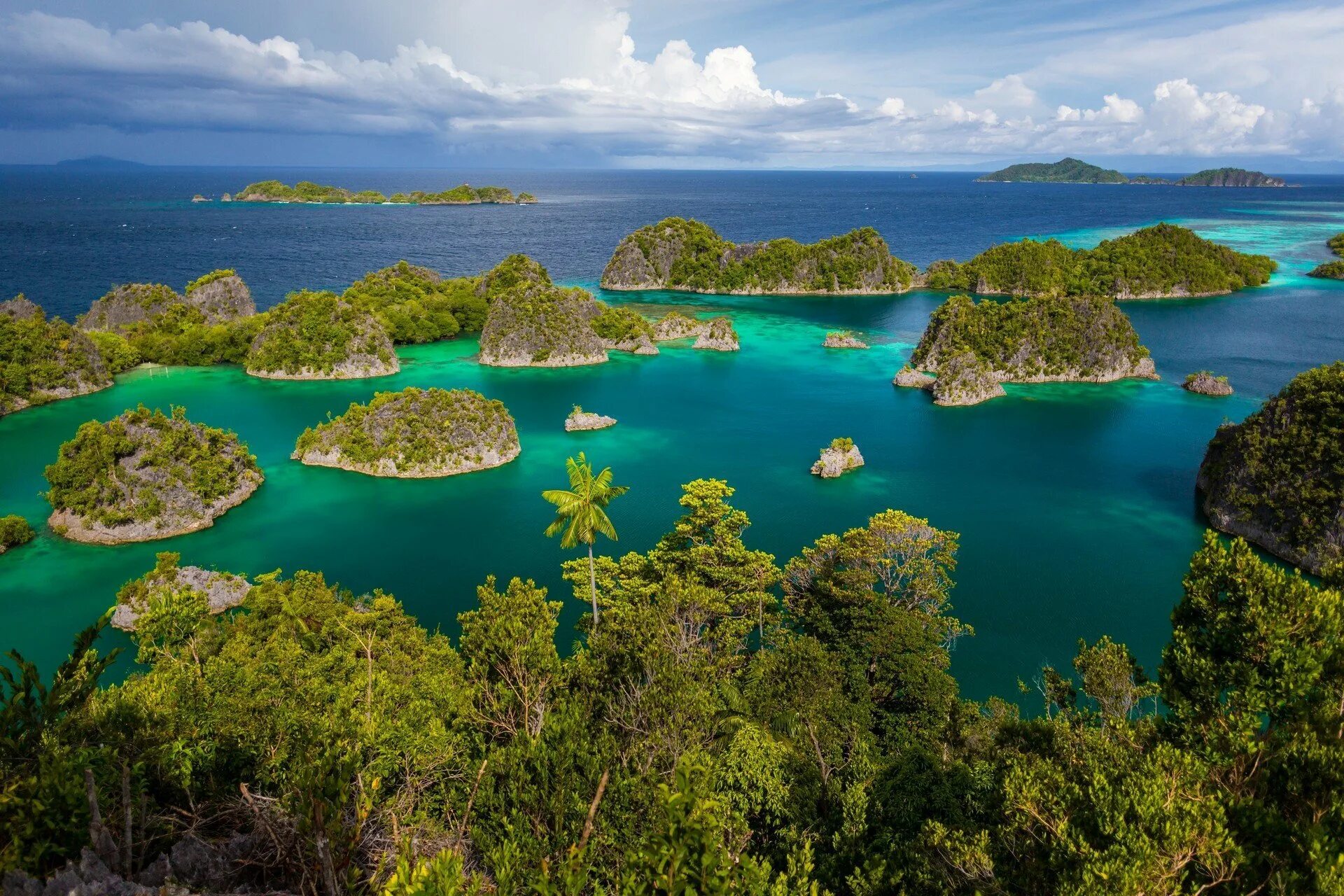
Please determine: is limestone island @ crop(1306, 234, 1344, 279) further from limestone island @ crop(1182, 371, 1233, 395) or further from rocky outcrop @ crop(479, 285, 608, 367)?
rocky outcrop @ crop(479, 285, 608, 367)

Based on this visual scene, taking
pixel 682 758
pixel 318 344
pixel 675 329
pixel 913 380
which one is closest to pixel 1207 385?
pixel 913 380

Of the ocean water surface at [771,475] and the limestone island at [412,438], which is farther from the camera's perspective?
the limestone island at [412,438]

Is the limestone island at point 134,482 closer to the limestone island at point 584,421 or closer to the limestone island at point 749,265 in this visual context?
the limestone island at point 584,421

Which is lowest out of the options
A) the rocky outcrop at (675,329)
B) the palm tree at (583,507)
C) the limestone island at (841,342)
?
the limestone island at (841,342)

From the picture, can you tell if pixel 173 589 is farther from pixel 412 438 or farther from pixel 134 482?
pixel 412 438

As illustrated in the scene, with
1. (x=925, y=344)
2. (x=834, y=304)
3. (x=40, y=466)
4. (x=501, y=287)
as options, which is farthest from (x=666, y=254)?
(x=40, y=466)

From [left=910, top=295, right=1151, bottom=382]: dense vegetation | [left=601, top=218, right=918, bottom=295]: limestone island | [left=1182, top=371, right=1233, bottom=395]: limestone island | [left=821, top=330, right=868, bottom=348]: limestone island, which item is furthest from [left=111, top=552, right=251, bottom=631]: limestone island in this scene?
[left=601, top=218, right=918, bottom=295]: limestone island

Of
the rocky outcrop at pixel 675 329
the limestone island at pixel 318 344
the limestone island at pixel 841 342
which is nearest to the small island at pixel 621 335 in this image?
the rocky outcrop at pixel 675 329
